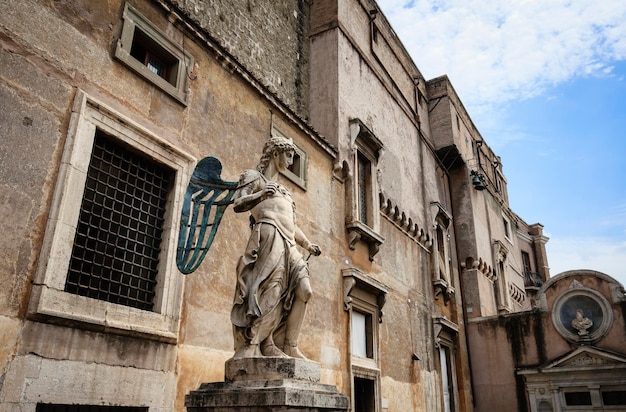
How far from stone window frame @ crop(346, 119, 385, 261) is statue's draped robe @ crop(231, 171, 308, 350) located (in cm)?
709

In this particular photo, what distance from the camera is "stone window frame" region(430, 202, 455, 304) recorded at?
16859 mm

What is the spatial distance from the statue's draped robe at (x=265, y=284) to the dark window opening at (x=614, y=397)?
13.4 metres

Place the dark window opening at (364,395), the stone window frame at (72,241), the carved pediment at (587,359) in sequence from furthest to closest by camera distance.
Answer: the carved pediment at (587,359) < the dark window opening at (364,395) < the stone window frame at (72,241)

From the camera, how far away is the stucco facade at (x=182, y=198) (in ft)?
19.0

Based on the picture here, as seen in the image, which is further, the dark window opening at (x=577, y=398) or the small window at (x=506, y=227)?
the small window at (x=506, y=227)

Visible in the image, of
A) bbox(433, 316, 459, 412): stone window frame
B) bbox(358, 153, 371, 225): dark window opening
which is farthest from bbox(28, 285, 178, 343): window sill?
bbox(433, 316, 459, 412): stone window frame

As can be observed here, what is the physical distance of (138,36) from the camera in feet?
25.5

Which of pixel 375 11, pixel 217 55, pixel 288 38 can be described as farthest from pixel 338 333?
pixel 375 11

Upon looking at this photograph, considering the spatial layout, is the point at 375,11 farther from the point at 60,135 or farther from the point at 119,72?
the point at 60,135

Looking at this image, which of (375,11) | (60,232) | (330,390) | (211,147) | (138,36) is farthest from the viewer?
(375,11)

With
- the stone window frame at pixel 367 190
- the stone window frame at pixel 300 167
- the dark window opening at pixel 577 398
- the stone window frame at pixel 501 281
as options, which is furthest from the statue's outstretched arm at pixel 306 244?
the stone window frame at pixel 501 281

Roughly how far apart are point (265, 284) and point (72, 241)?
2.60 metres

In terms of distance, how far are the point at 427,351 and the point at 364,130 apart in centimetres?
676

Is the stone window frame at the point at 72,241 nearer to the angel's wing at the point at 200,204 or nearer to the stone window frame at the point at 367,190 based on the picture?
the angel's wing at the point at 200,204
